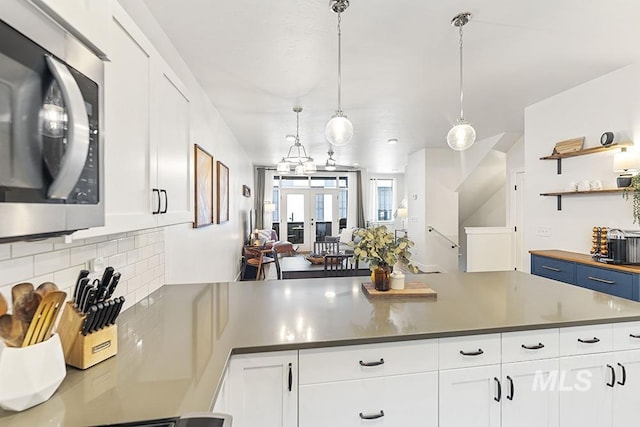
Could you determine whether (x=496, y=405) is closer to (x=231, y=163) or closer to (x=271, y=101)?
(x=271, y=101)

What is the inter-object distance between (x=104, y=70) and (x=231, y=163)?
4.23 m

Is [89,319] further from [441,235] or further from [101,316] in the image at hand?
[441,235]

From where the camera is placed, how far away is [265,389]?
1.16 metres

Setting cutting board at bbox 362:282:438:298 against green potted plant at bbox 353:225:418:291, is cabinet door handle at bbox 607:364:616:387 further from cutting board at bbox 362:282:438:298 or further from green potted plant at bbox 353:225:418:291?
green potted plant at bbox 353:225:418:291

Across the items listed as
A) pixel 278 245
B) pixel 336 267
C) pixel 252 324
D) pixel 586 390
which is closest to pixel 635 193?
pixel 586 390

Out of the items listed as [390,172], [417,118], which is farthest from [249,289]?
[390,172]

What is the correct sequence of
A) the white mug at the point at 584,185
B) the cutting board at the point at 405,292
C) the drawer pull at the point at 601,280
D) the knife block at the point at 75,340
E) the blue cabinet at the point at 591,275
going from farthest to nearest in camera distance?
1. the white mug at the point at 584,185
2. the drawer pull at the point at 601,280
3. the blue cabinet at the point at 591,275
4. the cutting board at the point at 405,292
5. the knife block at the point at 75,340

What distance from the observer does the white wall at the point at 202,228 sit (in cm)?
213

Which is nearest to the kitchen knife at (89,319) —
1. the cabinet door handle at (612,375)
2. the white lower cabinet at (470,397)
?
the white lower cabinet at (470,397)

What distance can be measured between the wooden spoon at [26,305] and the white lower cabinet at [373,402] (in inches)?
34.8

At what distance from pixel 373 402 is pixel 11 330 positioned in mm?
1181

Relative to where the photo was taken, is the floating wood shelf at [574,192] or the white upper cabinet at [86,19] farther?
the floating wood shelf at [574,192]

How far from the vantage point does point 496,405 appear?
4.32 ft

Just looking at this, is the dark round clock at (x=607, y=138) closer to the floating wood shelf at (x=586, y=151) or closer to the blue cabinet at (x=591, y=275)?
the floating wood shelf at (x=586, y=151)
